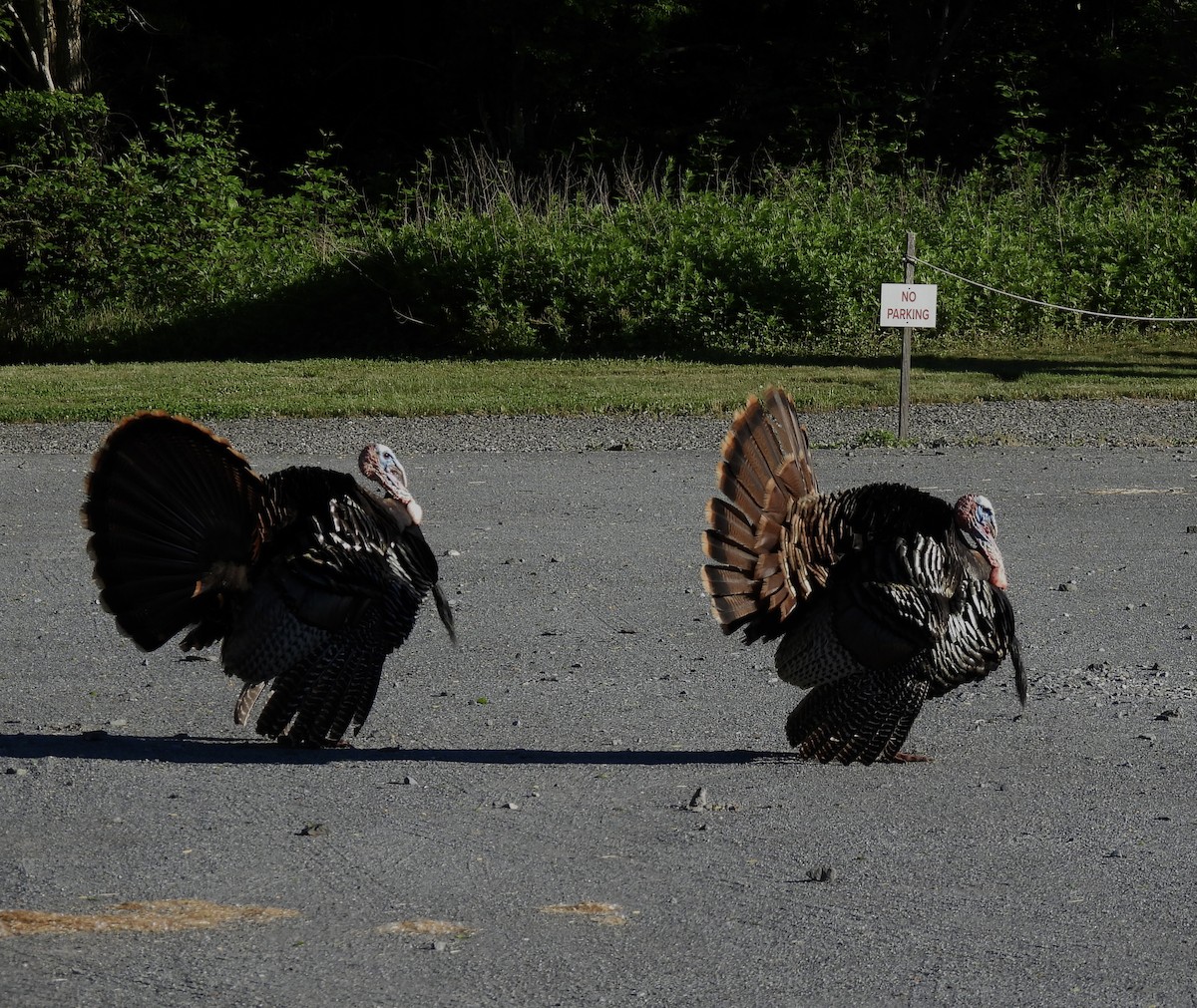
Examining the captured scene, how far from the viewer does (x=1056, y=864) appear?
437 centimetres

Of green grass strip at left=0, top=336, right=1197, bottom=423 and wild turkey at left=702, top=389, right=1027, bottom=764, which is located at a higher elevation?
wild turkey at left=702, top=389, right=1027, bottom=764

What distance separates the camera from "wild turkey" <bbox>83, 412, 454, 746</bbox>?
5016 mm

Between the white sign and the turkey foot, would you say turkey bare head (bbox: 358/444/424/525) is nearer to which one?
the turkey foot

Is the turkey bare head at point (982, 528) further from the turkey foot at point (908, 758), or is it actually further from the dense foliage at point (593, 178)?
the dense foliage at point (593, 178)

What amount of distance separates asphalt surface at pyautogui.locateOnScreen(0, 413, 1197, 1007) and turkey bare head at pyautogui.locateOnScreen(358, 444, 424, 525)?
86 cm

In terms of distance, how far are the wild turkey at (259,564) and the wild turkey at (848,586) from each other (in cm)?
110

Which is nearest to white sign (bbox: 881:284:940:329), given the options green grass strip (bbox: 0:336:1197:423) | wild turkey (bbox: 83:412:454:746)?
green grass strip (bbox: 0:336:1197:423)

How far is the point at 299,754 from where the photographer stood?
17.6 ft

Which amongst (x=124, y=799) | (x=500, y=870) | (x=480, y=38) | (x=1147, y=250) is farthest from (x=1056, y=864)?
(x=480, y=38)

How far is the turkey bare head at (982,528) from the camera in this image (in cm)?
512

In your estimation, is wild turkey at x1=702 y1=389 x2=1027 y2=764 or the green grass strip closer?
wild turkey at x1=702 y1=389 x2=1027 y2=764

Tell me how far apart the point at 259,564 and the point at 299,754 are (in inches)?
27.4

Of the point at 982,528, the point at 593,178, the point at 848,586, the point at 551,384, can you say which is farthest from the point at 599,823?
the point at 593,178

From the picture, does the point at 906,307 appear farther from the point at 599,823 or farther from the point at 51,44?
the point at 51,44
